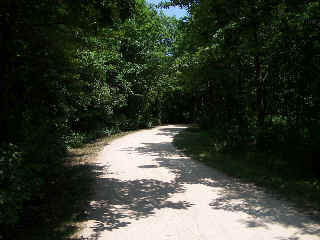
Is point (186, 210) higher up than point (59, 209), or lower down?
lower down

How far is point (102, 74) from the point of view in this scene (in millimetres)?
18625

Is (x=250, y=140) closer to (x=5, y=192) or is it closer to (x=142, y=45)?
(x=5, y=192)

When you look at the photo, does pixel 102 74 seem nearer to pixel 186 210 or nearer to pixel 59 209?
pixel 59 209

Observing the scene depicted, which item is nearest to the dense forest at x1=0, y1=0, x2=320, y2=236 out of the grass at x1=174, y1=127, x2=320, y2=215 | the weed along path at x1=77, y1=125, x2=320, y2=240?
the grass at x1=174, y1=127, x2=320, y2=215

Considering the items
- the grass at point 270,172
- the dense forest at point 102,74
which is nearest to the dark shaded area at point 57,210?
the dense forest at point 102,74

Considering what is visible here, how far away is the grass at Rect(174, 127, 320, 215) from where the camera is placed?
7159mm

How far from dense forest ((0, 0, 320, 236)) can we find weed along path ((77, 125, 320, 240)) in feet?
5.26

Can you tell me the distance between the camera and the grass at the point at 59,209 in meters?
5.17

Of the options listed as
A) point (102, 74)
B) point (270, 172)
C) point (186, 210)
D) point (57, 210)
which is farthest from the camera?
point (102, 74)

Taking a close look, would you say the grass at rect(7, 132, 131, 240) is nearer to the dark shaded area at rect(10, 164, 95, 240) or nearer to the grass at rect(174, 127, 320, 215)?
the dark shaded area at rect(10, 164, 95, 240)

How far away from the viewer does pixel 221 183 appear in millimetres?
8578

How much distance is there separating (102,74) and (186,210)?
14057 millimetres

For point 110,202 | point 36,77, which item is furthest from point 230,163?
point 36,77

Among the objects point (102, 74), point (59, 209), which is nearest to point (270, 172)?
point (59, 209)
